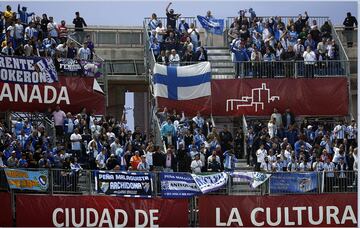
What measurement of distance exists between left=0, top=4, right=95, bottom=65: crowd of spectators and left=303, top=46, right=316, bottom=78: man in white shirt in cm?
766

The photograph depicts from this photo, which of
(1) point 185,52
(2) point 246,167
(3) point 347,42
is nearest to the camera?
(2) point 246,167

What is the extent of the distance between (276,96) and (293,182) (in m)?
7.29

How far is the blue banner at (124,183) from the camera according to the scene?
3844 cm

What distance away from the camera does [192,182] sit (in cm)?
3869

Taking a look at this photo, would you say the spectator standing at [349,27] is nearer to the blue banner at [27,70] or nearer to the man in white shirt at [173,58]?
the man in white shirt at [173,58]

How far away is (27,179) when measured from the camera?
38.2m

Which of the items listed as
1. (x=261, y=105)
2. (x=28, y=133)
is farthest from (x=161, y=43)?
(x=28, y=133)

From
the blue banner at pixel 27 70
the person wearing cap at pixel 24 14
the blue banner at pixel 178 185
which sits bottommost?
the blue banner at pixel 178 185

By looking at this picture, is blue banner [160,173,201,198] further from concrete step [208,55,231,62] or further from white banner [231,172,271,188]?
concrete step [208,55,231,62]

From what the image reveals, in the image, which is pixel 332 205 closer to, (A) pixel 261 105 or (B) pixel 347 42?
(A) pixel 261 105

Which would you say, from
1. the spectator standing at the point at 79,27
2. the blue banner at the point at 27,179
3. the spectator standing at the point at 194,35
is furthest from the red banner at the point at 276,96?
the blue banner at the point at 27,179

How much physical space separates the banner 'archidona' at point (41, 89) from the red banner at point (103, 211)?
4879 millimetres

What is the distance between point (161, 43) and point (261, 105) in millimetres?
4287

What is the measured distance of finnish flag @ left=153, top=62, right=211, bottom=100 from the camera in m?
44.8
